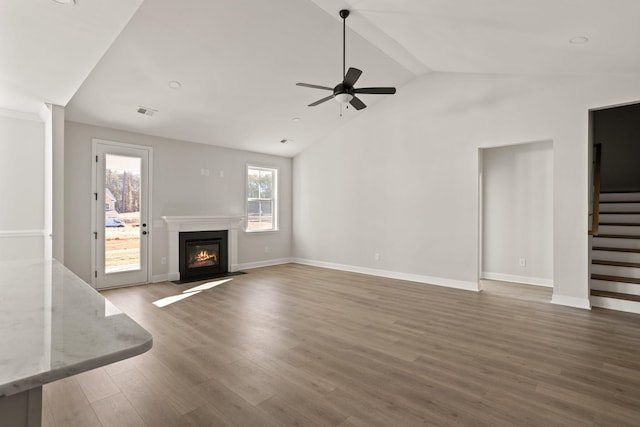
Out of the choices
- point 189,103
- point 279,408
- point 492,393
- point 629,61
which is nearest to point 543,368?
point 492,393

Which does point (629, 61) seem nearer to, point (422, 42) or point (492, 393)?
point (422, 42)

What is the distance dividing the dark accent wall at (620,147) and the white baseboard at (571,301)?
150 inches

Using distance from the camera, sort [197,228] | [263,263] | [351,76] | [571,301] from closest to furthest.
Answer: [351,76]
[571,301]
[197,228]
[263,263]

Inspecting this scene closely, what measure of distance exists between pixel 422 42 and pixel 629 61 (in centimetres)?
221

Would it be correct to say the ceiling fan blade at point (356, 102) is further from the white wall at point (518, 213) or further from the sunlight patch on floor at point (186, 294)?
the sunlight patch on floor at point (186, 294)

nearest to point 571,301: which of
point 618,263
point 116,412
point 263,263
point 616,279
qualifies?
point 616,279

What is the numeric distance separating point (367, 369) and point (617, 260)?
14.4ft

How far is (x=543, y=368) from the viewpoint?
268cm

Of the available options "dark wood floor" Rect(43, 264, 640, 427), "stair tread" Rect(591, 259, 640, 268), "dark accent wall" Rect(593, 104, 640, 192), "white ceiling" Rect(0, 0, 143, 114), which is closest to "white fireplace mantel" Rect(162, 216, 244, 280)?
"dark wood floor" Rect(43, 264, 640, 427)

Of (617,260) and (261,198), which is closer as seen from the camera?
(617,260)

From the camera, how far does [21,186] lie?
4613mm

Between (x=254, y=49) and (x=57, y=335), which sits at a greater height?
(x=254, y=49)

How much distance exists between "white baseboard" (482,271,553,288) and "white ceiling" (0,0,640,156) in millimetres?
3239

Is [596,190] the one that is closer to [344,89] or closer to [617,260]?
[617,260]
